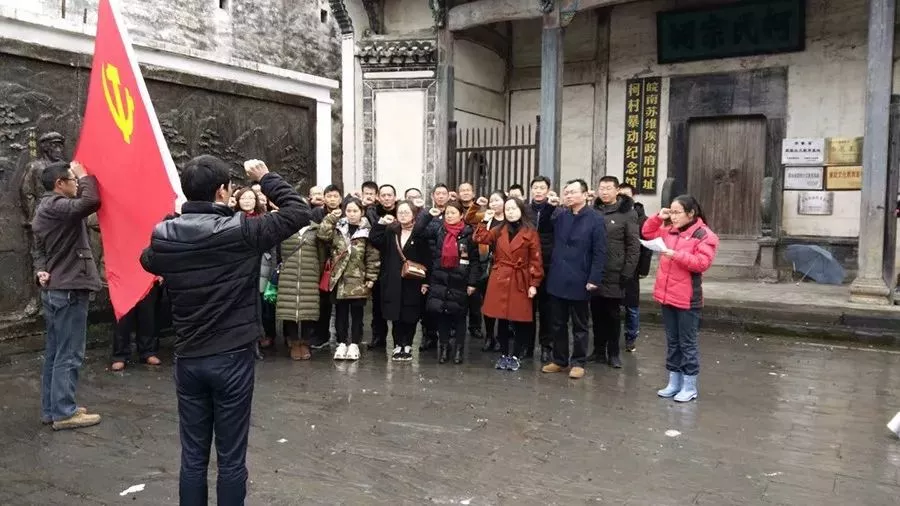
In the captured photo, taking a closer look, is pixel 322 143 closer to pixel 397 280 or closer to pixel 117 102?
pixel 397 280

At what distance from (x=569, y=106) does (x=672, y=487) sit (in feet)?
34.2

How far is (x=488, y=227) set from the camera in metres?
6.70

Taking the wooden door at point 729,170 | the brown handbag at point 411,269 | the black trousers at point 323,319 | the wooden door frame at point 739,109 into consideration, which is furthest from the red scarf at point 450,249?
the wooden door at point 729,170

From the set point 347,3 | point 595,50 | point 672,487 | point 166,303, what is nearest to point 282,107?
point 166,303

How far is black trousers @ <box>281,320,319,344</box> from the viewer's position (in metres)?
6.79

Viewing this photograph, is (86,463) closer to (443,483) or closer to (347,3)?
(443,483)

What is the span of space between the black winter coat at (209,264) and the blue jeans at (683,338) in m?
3.53

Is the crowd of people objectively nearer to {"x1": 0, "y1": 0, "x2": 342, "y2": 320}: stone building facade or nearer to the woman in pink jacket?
the woman in pink jacket

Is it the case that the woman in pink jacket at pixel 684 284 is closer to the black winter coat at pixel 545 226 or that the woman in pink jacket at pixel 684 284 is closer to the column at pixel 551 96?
the black winter coat at pixel 545 226

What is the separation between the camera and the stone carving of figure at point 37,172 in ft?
20.8

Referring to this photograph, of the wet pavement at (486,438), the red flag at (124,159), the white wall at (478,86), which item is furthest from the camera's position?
the white wall at (478,86)

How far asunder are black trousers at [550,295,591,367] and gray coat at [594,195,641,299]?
238 mm

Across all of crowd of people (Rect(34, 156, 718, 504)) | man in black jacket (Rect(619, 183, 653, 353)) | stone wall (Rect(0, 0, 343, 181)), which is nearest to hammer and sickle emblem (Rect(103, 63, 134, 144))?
crowd of people (Rect(34, 156, 718, 504))

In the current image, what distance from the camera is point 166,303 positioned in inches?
280
